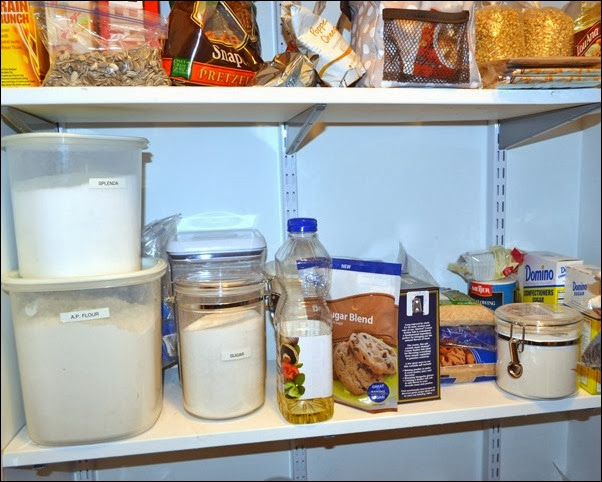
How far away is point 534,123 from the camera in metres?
1.08

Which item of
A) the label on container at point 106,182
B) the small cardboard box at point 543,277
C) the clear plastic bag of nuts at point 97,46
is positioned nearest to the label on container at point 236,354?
the label on container at point 106,182

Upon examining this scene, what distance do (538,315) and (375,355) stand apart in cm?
33

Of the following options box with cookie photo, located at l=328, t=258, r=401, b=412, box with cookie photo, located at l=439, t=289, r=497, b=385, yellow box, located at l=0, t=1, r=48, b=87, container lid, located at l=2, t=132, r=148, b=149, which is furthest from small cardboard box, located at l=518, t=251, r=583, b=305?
yellow box, located at l=0, t=1, r=48, b=87

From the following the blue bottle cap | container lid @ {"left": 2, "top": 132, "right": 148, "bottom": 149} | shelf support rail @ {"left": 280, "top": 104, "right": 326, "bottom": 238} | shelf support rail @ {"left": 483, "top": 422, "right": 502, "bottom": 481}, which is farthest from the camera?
shelf support rail @ {"left": 483, "top": 422, "right": 502, "bottom": 481}

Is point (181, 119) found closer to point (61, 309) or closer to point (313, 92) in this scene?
point (313, 92)

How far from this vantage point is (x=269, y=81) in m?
0.88

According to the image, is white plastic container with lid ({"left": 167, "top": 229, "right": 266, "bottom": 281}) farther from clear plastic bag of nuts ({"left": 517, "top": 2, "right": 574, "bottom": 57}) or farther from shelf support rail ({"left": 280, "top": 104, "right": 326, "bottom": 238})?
clear plastic bag of nuts ({"left": 517, "top": 2, "right": 574, "bottom": 57})

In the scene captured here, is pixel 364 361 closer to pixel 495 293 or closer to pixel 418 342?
pixel 418 342

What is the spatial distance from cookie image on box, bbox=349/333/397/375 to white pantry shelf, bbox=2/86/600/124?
0.43 m

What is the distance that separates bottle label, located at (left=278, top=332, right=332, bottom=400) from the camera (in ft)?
2.75

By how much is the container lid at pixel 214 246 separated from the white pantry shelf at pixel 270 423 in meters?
0.29

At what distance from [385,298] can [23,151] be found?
646 millimetres

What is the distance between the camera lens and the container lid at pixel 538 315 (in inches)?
36.2

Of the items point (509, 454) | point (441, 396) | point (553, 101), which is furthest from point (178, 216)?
point (509, 454)
